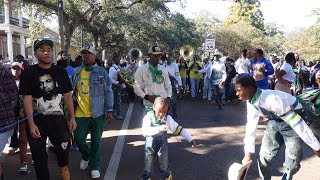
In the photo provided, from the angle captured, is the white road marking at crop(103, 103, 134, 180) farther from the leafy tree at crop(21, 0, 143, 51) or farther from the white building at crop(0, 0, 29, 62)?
the white building at crop(0, 0, 29, 62)

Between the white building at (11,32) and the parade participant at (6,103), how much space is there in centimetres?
2656

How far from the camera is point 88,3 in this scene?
60.2ft

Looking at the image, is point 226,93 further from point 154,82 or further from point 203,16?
point 203,16

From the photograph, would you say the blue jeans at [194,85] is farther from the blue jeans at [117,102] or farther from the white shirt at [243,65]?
the blue jeans at [117,102]

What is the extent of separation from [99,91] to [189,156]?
7.02 feet

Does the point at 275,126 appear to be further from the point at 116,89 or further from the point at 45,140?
the point at 116,89

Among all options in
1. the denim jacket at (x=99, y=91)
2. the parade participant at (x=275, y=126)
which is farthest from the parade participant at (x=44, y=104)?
the parade participant at (x=275, y=126)

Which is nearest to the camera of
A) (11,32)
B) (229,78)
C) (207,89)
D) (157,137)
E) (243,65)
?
(157,137)

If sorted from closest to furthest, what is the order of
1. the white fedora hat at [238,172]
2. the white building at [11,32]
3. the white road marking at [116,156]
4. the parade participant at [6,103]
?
1. the white fedora hat at [238,172]
2. the parade participant at [6,103]
3. the white road marking at [116,156]
4. the white building at [11,32]

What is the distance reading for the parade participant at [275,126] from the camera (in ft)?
11.9

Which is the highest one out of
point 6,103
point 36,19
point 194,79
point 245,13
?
point 245,13

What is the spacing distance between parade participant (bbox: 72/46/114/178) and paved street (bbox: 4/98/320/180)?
455 mm

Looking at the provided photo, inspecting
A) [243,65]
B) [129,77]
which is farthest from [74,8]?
[243,65]

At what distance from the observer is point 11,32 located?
107 ft
